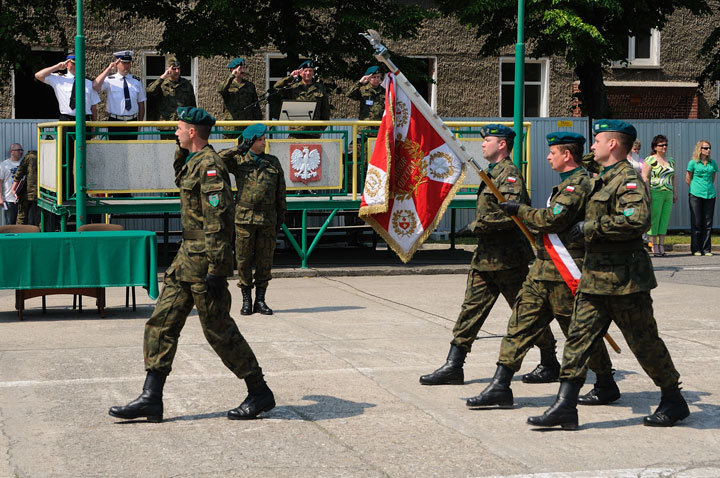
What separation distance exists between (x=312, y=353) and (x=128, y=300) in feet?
12.5

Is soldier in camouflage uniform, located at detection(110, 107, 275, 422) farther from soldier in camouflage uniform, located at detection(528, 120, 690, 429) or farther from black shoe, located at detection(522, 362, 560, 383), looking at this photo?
black shoe, located at detection(522, 362, 560, 383)

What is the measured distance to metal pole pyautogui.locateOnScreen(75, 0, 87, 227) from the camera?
14.9 metres

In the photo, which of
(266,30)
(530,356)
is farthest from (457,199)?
(530,356)

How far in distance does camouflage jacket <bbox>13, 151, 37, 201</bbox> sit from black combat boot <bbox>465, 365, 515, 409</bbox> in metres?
12.7

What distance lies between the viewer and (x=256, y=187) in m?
11.9

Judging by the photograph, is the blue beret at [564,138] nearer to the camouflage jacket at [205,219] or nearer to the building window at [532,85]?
the camouflage jacket at [205,219]

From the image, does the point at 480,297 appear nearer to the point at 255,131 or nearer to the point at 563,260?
the point at 563,260

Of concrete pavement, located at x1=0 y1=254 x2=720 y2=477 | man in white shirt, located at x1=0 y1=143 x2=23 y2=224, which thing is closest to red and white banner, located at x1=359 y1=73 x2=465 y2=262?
concrete pavement, located at x1=0 y1=254 x2=720 y2=477

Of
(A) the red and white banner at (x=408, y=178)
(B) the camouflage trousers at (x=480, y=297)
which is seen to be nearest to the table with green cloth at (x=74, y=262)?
(A) the red and white banner at (x=408, y=178)

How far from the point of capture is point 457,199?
1738 centimetres

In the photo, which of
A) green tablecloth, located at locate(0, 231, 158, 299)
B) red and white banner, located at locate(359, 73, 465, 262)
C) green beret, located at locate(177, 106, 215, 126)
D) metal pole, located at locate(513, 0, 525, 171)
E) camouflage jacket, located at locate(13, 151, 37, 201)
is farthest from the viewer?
camouflage jacket, located at locate(13, 151, 37, 201)

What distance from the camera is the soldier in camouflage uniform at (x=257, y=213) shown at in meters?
11.9

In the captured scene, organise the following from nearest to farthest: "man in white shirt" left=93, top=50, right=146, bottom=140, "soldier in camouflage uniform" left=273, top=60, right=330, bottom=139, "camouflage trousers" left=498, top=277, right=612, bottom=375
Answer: "camouflage trousers" left=498, top=277, right=612, bottom=375 → "man in white shirt" left=93, top=50, right=146, bottom=140 → "soldier in camouflage uniform" left=273, top=60, right=330, bottom=139

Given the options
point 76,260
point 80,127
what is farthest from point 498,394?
point 80,127
